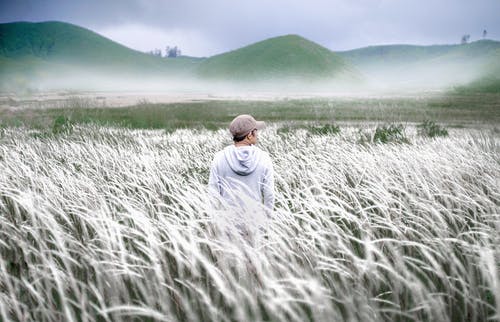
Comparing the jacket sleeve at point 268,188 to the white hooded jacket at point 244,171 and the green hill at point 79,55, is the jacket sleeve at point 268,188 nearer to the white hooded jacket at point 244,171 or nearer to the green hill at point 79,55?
the white hooded jacket at point 244,171

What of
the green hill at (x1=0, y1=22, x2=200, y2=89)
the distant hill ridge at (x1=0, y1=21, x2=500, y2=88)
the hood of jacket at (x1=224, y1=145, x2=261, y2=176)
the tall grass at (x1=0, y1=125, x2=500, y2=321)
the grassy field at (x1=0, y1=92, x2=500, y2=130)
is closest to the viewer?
the tall grass at (x1=0, y1=125, x2=500, y2=321)

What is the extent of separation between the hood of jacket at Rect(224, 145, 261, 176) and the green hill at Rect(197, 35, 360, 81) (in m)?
138

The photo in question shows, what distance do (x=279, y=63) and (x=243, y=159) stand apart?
503ft

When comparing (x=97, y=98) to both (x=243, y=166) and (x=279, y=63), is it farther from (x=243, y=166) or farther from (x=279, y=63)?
(x=279, y=63)

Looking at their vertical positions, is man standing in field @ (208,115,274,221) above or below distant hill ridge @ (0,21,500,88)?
below

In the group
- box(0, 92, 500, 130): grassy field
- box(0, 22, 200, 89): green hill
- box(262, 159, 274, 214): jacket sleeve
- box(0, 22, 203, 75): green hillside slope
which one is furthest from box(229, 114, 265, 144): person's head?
box(0, 22, 203, 75): green hillside slope

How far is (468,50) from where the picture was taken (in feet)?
596

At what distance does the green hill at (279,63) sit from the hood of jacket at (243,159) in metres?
138

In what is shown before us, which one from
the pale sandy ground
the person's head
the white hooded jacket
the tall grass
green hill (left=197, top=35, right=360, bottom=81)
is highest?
green hill (left=197, top=35, right=360, bottom=81)

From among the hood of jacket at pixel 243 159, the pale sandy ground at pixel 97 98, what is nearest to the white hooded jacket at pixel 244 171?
the hood of jacket at pixel 243 159

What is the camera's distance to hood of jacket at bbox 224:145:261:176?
3.55m

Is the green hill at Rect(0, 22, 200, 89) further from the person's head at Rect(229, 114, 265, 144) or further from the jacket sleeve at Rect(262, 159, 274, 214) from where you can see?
the jacket sleeve at Rect(262, 159, 274, 214)

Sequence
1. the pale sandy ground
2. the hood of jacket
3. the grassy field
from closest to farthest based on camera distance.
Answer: the hood of jacket
the grassy field
the pale sandy ground

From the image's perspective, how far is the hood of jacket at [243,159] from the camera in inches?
140
